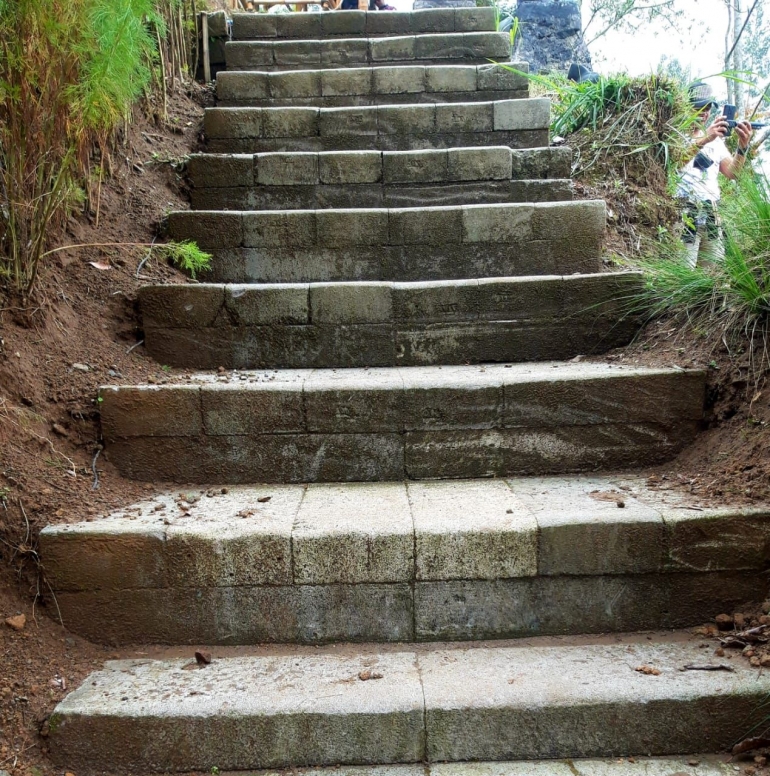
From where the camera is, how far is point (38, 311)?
8.04 feet

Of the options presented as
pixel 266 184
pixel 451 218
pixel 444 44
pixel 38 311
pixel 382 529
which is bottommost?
pixel 382 529

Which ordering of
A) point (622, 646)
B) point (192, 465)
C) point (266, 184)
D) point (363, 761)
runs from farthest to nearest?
point (266, 184) < point (192, 465) < point (622, 646) < point (363, 761)

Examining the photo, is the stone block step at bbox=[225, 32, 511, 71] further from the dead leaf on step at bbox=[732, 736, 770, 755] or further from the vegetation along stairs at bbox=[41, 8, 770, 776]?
the dead leaf on step at bbox=[732, 736, 770, 755]

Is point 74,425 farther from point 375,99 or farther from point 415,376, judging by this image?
point 375,99

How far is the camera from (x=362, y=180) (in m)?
3.77

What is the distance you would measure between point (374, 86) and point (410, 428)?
3210 millimetres

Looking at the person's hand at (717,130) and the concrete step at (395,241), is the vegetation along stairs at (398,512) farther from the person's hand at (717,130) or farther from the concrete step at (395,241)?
the person's hand at (717,130)

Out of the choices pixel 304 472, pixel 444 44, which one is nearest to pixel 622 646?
pixel 304 472

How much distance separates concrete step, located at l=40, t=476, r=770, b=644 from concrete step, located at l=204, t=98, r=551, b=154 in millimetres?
2939

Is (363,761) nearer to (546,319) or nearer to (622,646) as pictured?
(622,646)

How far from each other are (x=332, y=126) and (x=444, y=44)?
153 centimetres

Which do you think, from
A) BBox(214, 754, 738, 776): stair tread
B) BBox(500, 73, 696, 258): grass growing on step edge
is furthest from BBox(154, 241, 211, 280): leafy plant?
BBox(500, 73, 696, 258): grass growing on step edge

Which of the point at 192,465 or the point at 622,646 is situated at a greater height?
the point at 192,465

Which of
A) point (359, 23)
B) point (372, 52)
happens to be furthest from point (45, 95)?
point (359, 23)
